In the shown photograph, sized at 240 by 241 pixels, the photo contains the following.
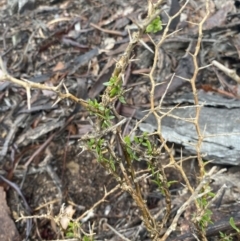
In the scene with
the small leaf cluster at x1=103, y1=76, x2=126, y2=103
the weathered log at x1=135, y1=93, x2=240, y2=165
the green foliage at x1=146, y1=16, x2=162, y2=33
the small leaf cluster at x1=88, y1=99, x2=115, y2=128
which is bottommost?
the weathered log at x1=135, y1=93, x2=240, y2=165

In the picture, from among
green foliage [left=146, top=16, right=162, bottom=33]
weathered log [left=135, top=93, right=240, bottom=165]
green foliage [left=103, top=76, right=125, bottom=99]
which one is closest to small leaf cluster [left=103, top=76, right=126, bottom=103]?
green foliage [left=103, top=76, right=125, bottom=99]

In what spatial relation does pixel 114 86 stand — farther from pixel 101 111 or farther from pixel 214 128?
pixel 214 128

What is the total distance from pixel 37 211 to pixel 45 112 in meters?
0.61

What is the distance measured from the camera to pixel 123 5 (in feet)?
11.3

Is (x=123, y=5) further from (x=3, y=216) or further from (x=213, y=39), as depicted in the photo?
(x=3, y=216)

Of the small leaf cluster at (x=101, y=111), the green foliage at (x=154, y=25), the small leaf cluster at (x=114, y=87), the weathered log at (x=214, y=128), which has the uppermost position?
the green foliage at (x=154, y=25)

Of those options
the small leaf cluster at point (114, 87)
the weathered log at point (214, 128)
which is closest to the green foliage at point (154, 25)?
the small leaf cluster at point (114, 87)

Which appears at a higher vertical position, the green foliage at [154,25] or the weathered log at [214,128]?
the green foliage at [154,25]

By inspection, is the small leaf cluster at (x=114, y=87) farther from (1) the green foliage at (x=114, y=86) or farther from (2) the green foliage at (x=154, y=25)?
(2) the green foliage at (x=154, y=25)

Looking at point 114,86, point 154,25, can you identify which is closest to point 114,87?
point 114,86

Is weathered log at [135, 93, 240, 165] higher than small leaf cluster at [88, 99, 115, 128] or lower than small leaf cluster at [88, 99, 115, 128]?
lower

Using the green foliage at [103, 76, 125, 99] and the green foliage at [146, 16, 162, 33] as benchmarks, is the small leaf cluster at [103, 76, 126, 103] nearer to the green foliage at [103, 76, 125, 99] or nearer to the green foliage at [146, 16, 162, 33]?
the green foliage at [103, 76, 125, 99]

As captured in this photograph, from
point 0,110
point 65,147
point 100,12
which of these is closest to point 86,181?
point 65,147

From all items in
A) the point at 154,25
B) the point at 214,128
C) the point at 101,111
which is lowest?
the point at 214,128
